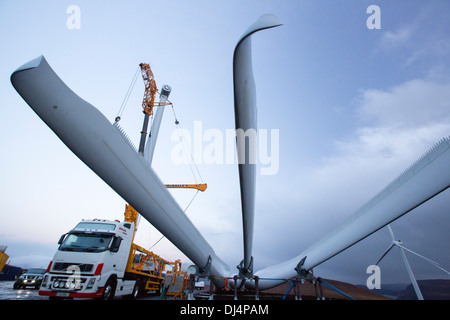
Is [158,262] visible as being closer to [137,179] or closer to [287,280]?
[287,280]

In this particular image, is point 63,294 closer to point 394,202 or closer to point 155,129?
point 394,202

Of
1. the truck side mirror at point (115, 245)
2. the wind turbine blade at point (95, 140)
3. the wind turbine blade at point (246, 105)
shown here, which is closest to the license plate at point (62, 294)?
the truck side mirror at point (115, 245)

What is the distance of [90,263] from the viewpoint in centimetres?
1012

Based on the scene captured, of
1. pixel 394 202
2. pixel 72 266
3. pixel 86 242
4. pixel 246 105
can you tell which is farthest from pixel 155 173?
pixel 86 242

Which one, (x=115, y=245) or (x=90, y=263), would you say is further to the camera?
(x=115, y=245)

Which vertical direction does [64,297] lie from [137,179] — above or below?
below

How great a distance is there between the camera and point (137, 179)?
4.24 m

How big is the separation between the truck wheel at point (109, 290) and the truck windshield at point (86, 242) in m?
2.03

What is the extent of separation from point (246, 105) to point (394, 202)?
6513mm

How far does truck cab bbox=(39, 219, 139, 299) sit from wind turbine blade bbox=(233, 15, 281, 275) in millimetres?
9554

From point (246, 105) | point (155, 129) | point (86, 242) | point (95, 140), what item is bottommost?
point (86, 242)
